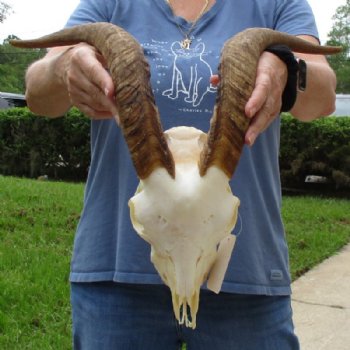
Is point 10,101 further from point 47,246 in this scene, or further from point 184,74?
point 184,74

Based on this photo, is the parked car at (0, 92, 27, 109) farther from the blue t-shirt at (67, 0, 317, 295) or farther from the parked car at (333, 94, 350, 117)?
the blue t-shirt at (67, 0, 317, 295)

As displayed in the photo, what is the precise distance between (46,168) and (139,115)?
14.6 meters

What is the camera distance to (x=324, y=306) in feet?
20.6

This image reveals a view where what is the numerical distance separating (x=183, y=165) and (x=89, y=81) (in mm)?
364

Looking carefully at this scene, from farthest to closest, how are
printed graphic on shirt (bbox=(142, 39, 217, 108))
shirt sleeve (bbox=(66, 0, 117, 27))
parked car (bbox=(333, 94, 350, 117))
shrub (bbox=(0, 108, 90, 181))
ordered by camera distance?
parked car (bbox=(333, 94, 350, 117))
shrub (bbox=(0, 108, 90, 181))
shirt sleeve (bbox=(66, 0, 117, 27))
printed graphic on shirt (bbox=(142, 39, 217, 108))

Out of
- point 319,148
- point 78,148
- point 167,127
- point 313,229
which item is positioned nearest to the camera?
point 167,127

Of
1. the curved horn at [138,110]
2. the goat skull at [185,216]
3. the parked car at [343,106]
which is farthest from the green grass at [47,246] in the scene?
the parked car at [343,106]

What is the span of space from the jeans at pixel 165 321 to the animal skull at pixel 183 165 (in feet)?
1.86

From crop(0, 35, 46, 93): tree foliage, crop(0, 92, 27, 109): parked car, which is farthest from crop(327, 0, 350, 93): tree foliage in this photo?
crop(0, 92, 27, 109): parked car

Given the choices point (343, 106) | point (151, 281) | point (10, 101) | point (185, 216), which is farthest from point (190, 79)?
point (10, 101)

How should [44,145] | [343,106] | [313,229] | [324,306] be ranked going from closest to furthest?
1. [324,306]
2. [313,229]
3. [44,145]
4. [343,106]

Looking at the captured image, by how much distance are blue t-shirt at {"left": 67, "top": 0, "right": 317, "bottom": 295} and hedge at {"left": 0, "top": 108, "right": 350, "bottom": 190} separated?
1042 centimetres

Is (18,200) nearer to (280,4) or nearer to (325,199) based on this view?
(325,199)

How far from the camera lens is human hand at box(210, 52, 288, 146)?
160cm
